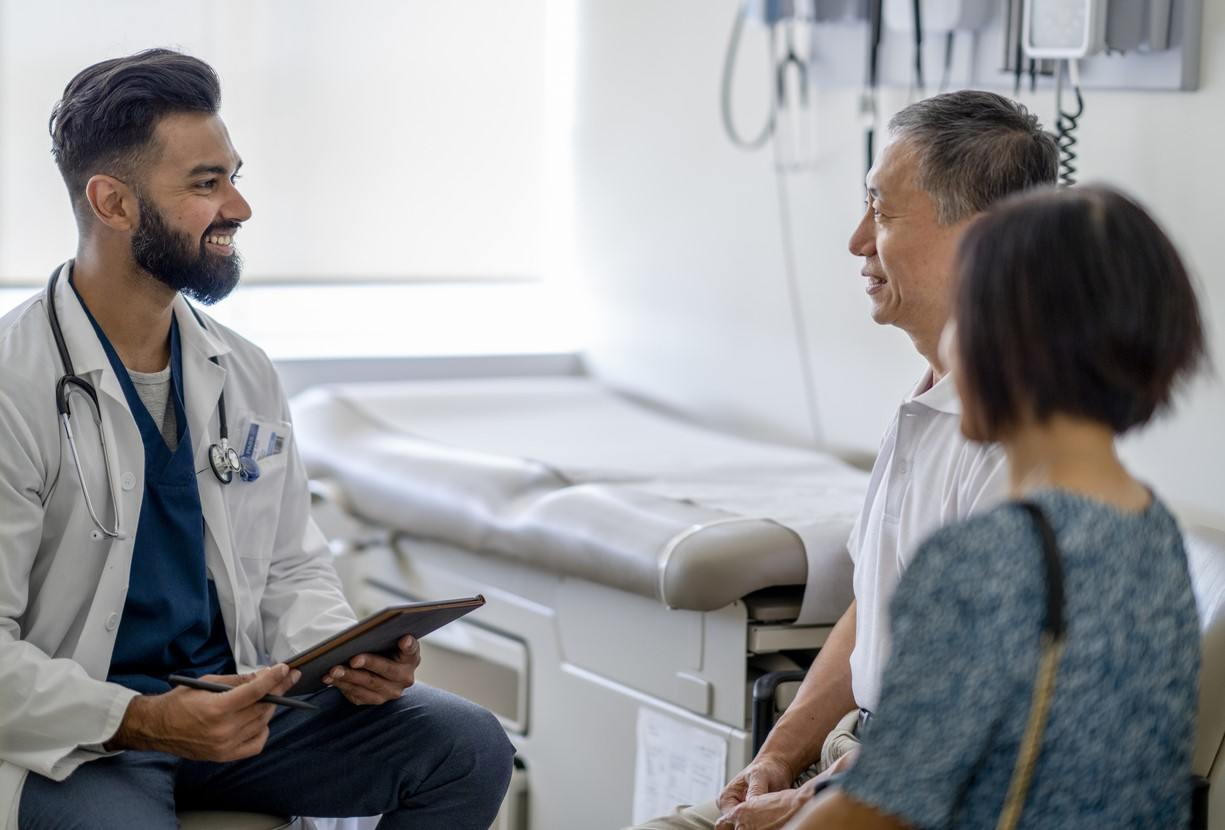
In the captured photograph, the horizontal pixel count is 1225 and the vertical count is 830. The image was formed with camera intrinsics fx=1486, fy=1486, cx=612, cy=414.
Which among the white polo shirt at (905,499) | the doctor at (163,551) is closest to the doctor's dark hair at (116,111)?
the doctor at (163,551)

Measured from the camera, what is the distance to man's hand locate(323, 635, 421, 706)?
1.69 m

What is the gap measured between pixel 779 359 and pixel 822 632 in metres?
0.96

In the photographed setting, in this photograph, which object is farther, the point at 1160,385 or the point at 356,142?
the point at 356,142

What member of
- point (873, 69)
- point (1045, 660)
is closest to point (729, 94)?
point (873, 69)

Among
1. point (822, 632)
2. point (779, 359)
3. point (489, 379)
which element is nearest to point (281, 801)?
point (822, 632)

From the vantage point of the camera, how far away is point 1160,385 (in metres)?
1.02

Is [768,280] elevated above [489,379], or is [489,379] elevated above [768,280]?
[768,280]

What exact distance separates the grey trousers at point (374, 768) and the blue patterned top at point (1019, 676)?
85cm

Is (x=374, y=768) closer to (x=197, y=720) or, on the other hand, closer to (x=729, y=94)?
(x=197, y=720)

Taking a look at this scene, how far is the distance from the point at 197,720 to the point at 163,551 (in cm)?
26

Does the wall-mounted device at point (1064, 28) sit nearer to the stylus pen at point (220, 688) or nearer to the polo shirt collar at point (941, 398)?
the polo shirt collar at point (941, 398)

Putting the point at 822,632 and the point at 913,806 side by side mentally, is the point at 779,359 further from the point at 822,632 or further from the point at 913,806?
the point at 913,806

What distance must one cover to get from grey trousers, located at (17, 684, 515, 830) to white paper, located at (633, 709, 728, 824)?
1.06ft

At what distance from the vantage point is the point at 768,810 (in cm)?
153
